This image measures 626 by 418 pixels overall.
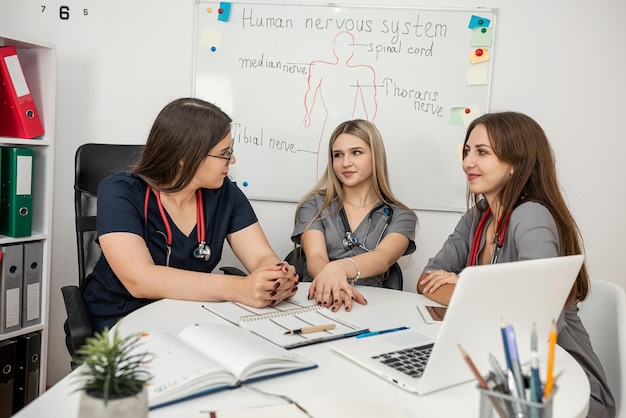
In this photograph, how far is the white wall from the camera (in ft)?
8.80

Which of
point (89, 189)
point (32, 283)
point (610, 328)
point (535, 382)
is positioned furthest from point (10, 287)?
point (535, 382)

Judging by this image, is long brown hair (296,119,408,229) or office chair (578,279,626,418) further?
long brown hair (296,119,408,229)

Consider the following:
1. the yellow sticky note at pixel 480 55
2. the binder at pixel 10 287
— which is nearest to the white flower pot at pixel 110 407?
the binder at pixel 10 287

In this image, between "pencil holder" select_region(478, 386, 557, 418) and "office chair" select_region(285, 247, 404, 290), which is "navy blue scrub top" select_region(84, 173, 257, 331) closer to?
"office chair" select_region(285, 247, 404, 290)

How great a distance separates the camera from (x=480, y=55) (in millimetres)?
2697

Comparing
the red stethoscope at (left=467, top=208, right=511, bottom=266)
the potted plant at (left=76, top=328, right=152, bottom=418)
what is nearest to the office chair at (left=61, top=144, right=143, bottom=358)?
the red stethoscope at (left=467, top=208, right=511, bottom=266)

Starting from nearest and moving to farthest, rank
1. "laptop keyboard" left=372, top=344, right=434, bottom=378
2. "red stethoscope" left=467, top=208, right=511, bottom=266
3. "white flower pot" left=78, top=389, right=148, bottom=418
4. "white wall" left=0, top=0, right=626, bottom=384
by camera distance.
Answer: "white flower pot" left=78, top=389, right=148, bottom=418, "laptop keyboard" left=372, top=344, right=434, bottom=378, "red stethoscope" left=467, top=208, right=511, bottom=266, "white wall" left=0, top=0, right=626, bottom=384

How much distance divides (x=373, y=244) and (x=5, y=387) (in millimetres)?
1585

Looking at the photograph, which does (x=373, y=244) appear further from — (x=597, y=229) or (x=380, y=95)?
(x=597, y=229)

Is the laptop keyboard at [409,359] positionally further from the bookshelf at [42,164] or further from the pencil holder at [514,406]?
the bookshelf at [42,164]

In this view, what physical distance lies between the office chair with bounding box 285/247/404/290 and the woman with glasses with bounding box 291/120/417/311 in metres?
0.02

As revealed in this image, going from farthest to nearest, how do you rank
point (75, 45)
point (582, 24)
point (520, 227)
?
point (75, 45) → point (582, 24) → point (520, 227)

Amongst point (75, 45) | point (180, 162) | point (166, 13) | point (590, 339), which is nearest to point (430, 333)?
point (590, 339)

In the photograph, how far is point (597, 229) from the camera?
8.98 ft
